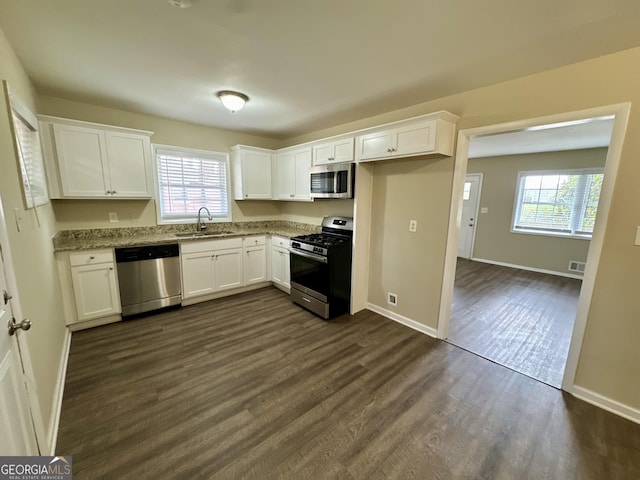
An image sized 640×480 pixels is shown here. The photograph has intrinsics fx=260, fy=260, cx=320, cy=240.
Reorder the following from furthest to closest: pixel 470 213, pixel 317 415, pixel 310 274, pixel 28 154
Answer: pixel 470 213 < pixel 310 274 < pixel 28 154 < pixel 317 415

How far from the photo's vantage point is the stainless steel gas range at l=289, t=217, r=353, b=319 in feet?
10.5

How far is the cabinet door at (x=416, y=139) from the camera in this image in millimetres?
2436

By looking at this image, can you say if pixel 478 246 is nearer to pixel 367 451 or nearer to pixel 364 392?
pixel 364 392

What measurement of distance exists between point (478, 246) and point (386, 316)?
4.34m

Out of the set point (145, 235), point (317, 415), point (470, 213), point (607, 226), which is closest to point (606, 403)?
point (607, 226)

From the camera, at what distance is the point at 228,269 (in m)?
3.89

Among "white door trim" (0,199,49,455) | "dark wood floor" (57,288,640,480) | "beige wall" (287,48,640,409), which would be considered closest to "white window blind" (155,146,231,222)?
"dark wood floor" (57,288,640,480)

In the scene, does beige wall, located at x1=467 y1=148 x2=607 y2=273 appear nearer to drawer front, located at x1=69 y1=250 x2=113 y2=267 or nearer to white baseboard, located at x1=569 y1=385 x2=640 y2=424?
white baseboard, located at x1=569 y1=385 x2=640 y2=424

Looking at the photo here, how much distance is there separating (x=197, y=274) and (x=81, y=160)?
1819 millimetres

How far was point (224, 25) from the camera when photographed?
5.29 feet

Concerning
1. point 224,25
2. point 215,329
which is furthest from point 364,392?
point 224,25

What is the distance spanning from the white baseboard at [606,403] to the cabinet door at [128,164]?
15.9 ft

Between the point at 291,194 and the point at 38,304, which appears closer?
the point at 38,304

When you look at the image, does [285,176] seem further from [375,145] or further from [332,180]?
[375,145]
